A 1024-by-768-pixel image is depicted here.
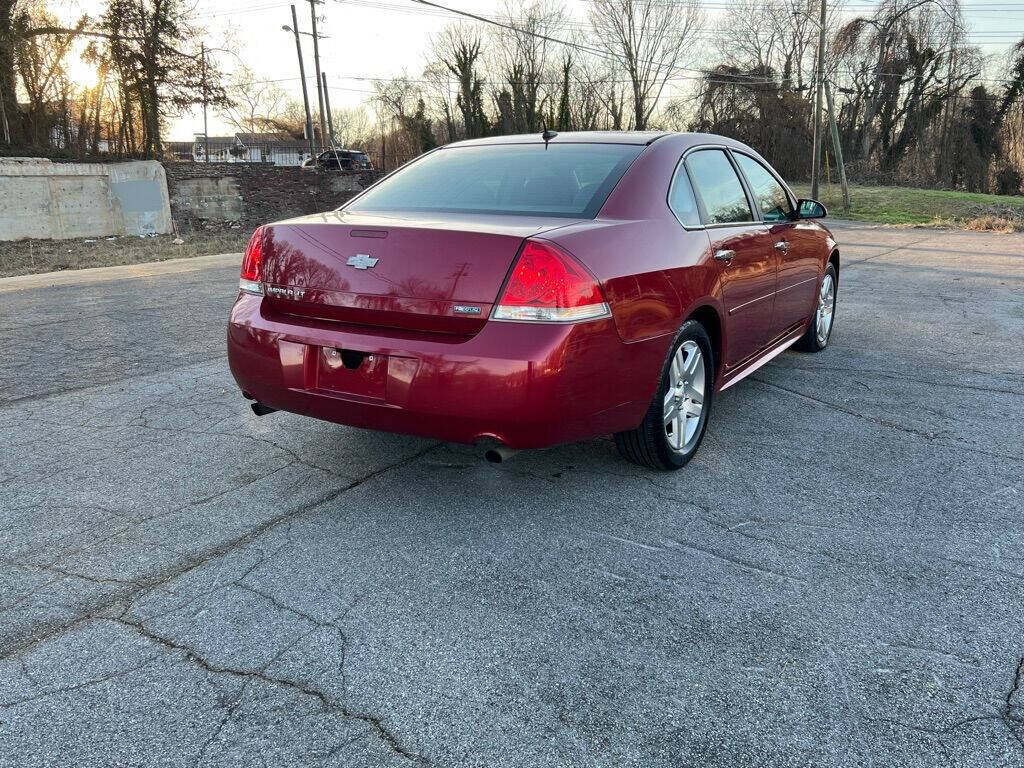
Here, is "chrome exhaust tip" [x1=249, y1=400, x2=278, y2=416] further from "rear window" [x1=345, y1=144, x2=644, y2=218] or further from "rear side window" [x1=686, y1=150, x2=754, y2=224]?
"rear side window" [x1=686, y1=150, x2=754, y2=224]

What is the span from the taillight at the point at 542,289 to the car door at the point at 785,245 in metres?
2.20

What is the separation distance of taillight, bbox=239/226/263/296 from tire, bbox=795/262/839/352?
157 inches

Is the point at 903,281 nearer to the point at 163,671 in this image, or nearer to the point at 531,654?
the point at 531,654

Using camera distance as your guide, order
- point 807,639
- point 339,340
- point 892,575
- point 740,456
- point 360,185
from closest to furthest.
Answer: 1. point 807,639
2. point 892,575
3. point 339,340
4. point 740,456
5. point 360,185

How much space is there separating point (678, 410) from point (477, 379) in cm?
122

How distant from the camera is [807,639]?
7.92 ft

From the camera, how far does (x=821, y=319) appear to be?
6195 millimetres

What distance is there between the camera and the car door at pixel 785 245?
4.82m

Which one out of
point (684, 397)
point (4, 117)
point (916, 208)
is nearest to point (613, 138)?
point (684, 397)

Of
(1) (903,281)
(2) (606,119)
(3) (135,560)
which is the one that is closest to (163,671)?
(3) (135,560)

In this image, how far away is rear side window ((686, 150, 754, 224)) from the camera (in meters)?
4.11

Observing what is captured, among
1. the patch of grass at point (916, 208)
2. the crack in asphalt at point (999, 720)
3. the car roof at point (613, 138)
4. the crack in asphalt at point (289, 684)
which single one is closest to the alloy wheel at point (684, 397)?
the car roof at point (613, 138)

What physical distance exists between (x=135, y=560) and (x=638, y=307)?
6.88ft

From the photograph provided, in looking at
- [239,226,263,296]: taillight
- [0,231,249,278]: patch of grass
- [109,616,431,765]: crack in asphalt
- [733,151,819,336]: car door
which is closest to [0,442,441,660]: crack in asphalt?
[109,616,431,765]: crack in asphalt
